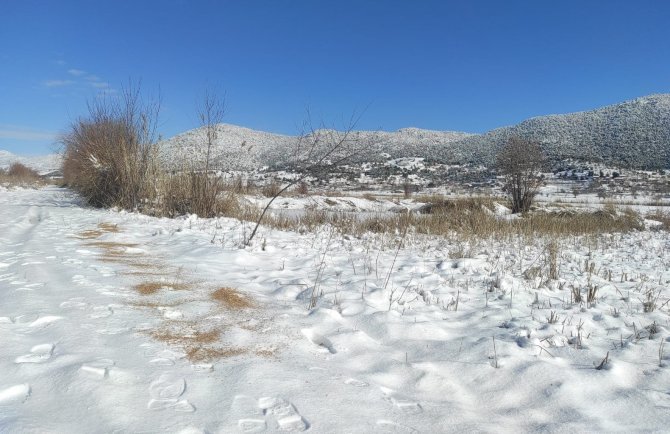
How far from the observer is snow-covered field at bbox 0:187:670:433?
1842mm

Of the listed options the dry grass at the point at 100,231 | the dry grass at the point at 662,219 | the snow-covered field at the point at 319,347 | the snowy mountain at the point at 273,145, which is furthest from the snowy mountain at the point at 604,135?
the snow-covered field at the point at 319,347

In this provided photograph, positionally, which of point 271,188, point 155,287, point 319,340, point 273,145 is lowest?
point 319,340

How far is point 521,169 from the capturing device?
14.2 metres

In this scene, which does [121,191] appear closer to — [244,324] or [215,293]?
[215,293]

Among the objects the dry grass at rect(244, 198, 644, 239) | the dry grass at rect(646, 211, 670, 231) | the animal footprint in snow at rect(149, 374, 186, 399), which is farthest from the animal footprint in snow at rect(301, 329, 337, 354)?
the dry grass at rect(646, 211, 670, 231)

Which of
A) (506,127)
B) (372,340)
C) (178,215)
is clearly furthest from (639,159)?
(372,340)

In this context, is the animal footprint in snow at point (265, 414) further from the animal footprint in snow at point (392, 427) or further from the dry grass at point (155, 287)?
the dry grass at point (155, 287)

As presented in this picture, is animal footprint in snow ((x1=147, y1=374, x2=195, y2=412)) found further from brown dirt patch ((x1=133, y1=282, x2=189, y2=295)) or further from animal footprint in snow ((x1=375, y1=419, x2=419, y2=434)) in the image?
brown dirt patch ((x1=133, y1=282, x2=189, y2=295))

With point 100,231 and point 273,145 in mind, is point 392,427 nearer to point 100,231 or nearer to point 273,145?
point 100,231

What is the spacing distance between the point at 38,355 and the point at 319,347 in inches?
58.1

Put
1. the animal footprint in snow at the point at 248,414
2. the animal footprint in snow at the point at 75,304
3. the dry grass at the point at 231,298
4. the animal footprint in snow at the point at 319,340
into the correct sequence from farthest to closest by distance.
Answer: the dry grass at the point at 231,298, the animal footprint in snow at the point at 75,304, the animal footprint in snow at the point at 319,340, the animal footprint in snow at the point at 248,414

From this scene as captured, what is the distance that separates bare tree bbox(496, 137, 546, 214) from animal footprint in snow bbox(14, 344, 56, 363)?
13944mm

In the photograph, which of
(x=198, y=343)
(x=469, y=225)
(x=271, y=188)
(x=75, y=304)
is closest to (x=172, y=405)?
(x=198, y=343)

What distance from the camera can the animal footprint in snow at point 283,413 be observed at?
1.74 m
